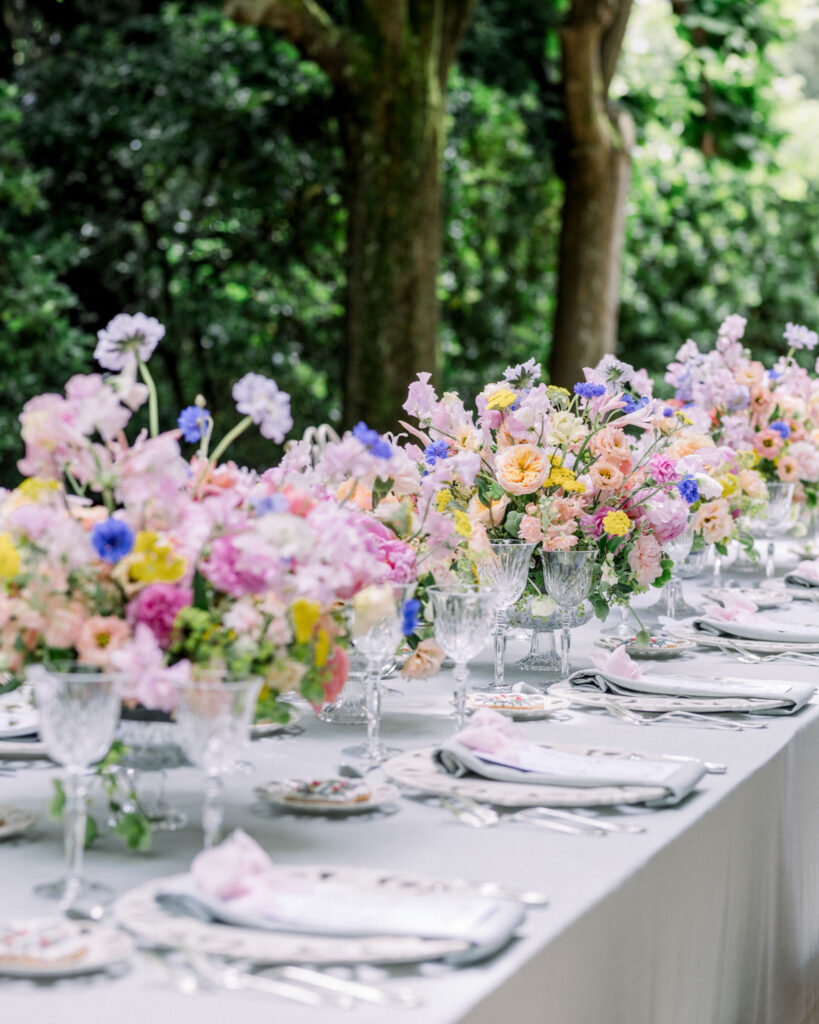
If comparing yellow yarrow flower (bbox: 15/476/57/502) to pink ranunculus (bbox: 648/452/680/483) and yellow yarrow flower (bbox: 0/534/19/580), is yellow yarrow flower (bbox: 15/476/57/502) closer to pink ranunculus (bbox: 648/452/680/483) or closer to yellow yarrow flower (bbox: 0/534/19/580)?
yellow yarrow flower (bbox: 0/534/19/580)

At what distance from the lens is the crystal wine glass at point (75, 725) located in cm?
121

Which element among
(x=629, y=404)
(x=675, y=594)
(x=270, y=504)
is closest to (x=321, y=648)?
(x=270, y=504)

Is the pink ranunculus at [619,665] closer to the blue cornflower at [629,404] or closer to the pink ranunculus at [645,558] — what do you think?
the pink ranunculus at [645,558]

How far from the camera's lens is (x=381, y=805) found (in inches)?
61.0

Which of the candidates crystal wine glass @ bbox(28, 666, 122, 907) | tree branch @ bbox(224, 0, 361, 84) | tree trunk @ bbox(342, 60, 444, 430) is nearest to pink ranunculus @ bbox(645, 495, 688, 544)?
crystal wine glass @ bbox(28, 666, 122, 907)

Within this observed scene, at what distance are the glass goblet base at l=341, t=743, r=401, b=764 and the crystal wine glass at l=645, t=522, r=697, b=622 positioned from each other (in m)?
0.96

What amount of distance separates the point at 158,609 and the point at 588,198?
237 inches

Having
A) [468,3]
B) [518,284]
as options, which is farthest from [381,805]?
[518,284]

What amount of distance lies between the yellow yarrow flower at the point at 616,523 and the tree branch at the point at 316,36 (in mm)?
3883

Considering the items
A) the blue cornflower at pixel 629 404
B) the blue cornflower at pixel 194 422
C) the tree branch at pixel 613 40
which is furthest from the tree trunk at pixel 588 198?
the blue cornflower at pixel 194 422

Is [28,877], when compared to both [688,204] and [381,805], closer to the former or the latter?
[381,805]

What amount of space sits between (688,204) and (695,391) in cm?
608

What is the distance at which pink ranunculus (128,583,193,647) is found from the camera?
1.38 m

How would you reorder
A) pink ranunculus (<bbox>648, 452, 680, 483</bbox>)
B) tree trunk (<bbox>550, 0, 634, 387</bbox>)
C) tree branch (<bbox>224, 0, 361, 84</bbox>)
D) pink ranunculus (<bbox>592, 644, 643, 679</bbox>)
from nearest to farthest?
pink ranunculus (<bbox>592, 644, 643, 679</bbox>) → pink ranunculus (<bbox>648, 452, 680, 483</bbox>) → tree branch (<bbox>224, 0, 361, 84</bbox>) → tree trunk (<bbox>550, 0, 634, 387</bbox>)
